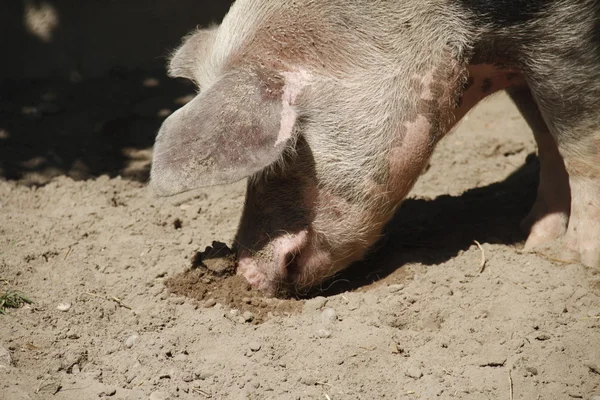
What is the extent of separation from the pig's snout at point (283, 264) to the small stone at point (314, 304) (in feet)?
0.83

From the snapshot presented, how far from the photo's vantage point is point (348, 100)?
3803 millimetres

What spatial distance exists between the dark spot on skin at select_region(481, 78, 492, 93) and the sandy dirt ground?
0.85 m

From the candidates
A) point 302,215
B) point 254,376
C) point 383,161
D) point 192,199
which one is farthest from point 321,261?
point 192,199

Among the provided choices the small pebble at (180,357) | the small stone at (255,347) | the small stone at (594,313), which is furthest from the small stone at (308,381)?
the small stone at (594,313)

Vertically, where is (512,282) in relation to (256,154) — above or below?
below

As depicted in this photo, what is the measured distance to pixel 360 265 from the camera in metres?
4.53

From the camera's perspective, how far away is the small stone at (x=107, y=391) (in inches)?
128

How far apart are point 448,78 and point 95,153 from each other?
3.01 metres

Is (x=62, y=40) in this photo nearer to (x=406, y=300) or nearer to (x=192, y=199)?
(x=192, y=199)

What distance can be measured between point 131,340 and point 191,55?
163 cm

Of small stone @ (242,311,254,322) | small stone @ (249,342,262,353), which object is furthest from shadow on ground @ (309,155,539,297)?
small stone @ (249,342,262,353)

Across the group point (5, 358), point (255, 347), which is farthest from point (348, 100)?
point (5, 358)

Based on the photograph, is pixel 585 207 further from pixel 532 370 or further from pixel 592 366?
pixel 532 370

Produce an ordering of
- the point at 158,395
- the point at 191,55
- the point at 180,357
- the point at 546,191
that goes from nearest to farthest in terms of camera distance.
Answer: the point at 158,395 → the point at 180,357 → the point at 191,55 → the point at 546,191
